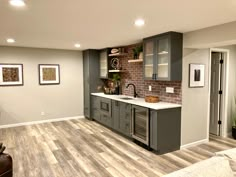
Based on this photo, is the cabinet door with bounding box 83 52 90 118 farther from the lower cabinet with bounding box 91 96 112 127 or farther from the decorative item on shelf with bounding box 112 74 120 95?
the decorative item on shelf with bounding box 112 74 120 95

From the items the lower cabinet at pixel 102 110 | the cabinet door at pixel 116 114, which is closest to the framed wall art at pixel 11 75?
the lower cabinet at pixel 102 110

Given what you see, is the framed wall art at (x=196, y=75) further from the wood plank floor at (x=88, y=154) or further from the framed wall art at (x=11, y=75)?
the framed wall art at (x=11, y=75)

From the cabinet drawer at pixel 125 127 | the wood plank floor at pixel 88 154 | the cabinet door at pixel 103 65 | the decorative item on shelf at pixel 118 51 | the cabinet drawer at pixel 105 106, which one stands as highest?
the decorative item on shelf at pixel 118 51

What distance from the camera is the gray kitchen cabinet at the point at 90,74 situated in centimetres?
605

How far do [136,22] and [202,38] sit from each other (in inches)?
50.5

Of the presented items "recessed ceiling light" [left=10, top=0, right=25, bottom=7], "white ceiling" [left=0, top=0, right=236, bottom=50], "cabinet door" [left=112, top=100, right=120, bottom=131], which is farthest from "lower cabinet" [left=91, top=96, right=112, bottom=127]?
"recessed ceiling light" [left=10, top=0, right=25, bottom=7]

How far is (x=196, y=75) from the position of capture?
3.87 metres

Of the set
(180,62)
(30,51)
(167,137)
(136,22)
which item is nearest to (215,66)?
(180,62)

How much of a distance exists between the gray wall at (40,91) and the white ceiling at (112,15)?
222cm

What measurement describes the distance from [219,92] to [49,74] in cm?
489

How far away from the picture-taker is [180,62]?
3.65 meters

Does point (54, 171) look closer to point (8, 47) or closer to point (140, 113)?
point (140, 113)

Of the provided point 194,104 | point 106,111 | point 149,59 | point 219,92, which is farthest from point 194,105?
point 106,111

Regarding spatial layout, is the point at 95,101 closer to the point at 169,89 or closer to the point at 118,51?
the point at 118,51
